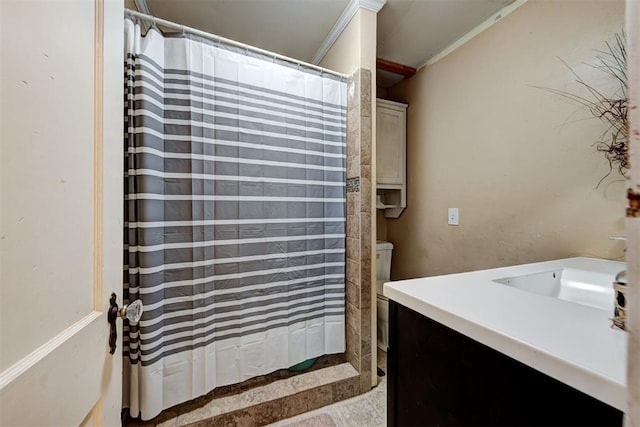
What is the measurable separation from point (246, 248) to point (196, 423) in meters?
0.81

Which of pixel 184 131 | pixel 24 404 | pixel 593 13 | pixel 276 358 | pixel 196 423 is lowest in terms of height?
pixel 196 423

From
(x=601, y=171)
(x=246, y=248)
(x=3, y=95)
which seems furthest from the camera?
(x=246, y=248)

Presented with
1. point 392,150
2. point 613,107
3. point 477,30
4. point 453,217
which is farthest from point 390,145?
point 613,107

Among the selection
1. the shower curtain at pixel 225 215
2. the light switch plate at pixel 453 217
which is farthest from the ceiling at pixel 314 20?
the light switch plate at pixel 453 217

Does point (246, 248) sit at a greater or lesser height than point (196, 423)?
greater

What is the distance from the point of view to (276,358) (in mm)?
1381

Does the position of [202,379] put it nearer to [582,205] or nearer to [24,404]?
[24,404]

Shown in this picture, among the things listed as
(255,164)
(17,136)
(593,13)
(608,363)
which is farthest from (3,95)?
(593,13)

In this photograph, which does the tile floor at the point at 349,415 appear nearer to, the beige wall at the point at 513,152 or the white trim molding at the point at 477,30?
the beige wall at the point at 513,152

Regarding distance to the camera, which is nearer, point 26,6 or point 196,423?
point 26,6

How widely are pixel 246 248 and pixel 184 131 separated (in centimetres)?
65

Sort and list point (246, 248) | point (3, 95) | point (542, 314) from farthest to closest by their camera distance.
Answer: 1. point (246, 248)
2. point (542, 314)
3. point (3, 95)

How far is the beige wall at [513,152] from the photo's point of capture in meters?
1.15

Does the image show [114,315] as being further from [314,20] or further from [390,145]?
[390,145]
